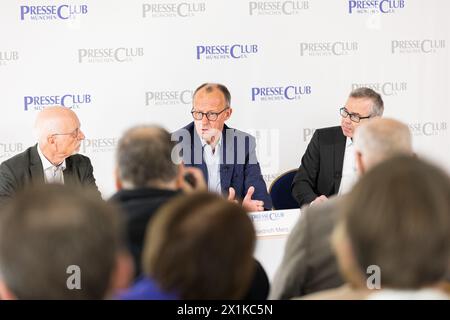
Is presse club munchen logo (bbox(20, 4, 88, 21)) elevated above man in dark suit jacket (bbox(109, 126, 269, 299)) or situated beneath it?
elevated above

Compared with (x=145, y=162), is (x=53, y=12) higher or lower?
higher

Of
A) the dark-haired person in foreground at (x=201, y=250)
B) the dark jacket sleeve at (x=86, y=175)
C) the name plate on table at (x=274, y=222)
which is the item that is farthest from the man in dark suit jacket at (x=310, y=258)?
the dark jacket sleeve at (x=86, y=175)

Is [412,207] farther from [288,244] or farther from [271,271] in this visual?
[271,271]

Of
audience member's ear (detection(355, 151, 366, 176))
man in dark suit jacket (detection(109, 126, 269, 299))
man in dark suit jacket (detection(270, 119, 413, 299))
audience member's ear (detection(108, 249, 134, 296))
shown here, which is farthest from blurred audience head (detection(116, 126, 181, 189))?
audience member's ear (detection(108, 249, 134, 296))

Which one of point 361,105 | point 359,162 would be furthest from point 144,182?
point 361,105

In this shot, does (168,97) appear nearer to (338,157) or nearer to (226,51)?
(226,51)

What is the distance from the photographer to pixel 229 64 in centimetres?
529

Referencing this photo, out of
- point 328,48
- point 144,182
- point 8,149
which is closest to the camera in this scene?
point 144,182

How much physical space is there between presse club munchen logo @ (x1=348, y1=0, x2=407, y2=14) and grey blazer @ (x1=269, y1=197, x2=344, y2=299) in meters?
3.69

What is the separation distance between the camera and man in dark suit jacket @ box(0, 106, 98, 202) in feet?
12.8

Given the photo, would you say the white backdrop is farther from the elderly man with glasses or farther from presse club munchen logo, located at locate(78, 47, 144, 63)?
the elderly man with glasses

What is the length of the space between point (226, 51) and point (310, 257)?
11.2 feet

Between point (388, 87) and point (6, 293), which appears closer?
point (6, 293)
